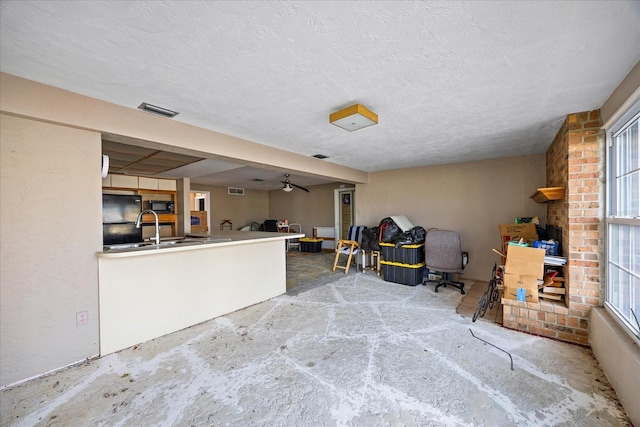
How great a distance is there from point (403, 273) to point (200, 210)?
6.06m

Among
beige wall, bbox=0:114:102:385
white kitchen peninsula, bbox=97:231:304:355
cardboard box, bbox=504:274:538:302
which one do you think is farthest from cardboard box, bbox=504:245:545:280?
beige wall, bbox=0:114:102:385

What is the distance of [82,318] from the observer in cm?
215

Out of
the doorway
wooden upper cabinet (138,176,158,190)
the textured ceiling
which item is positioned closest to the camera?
the textured ceiling

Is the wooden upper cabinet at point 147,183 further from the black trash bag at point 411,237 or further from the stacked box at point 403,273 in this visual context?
the black trash bag at point 411,237

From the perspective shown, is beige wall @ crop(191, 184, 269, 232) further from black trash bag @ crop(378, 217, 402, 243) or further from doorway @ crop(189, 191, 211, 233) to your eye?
black trash bag @ crop(378, 217, 402, 243)

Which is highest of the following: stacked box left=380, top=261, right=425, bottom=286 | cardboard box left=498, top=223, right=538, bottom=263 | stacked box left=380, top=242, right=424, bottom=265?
cardboard box left=498, top=223, right=538, bottom=263

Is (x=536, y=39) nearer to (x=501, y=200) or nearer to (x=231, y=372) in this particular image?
(x=231, y=372)

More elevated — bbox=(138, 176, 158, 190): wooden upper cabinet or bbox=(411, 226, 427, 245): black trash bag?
bbox=(138, 176, 158, 190): wooden upper cabinet

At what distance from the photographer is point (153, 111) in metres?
2.31

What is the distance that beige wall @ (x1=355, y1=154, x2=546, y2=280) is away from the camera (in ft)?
13.9

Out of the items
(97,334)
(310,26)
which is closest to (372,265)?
(97,334)

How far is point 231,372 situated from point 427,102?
2786 millimetres

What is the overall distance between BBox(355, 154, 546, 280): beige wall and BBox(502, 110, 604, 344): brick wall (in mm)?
1943

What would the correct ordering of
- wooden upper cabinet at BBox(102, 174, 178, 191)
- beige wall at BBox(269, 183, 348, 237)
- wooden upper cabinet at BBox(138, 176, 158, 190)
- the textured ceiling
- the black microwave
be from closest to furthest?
1. the textured ceiling
2. wooden upper cabinet at BBox(102, 174, 178, 191)
3. wooden upper cabinet at BBox(138, 176, 158, 190)
4. the black microwave
5. beige wall at BBox(269, 183, 348, 237)
